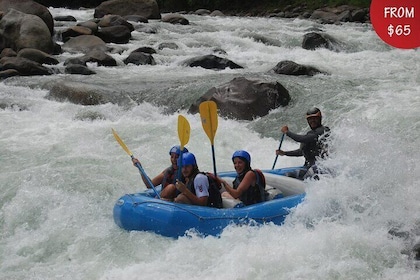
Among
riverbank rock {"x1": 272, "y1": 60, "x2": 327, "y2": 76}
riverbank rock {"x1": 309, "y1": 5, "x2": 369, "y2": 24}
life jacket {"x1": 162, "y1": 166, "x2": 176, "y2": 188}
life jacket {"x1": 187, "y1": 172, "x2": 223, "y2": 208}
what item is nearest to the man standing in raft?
life jacket {"x1": 187, "y1": 172, "x2": 223, "y2": 208}

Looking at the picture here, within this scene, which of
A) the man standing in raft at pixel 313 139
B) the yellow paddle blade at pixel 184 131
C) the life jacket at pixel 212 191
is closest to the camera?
the life jacket at pixel 212 191

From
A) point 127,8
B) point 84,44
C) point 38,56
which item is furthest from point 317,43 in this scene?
point 127,8

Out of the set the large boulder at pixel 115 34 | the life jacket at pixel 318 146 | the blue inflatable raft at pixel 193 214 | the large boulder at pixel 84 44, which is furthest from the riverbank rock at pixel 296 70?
the blue inflatable raft at pixel 193 214

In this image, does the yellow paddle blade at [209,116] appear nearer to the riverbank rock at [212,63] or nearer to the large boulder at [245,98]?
the large boulder at [245,98]

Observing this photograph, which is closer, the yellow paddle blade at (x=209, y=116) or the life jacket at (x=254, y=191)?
the life jacket at (x=254, y=191)

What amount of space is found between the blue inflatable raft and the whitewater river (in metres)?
0.08

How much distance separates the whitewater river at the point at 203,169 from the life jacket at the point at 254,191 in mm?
380

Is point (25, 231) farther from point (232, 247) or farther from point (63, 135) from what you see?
point (63, 135)

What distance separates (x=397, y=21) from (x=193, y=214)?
7.55 feet

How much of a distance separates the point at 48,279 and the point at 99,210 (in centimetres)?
146

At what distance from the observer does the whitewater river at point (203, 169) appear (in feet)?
15.7

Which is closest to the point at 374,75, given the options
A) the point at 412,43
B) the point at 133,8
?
the point at 412,43

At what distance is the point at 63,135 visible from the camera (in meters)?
8.66

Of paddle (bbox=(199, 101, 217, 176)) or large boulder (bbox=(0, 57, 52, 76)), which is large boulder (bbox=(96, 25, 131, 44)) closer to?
large boulder (bbox=(0, 57, 52, 76))
